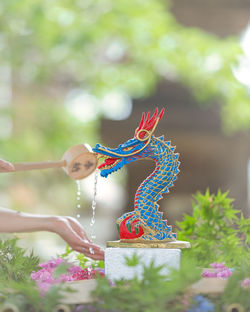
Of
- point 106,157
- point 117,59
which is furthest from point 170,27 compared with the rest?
point 106,157

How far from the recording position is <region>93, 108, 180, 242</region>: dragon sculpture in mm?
1684

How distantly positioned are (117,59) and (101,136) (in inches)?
57.0

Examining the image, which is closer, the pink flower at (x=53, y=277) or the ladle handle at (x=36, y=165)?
the pink flower at (x=53, y=277)

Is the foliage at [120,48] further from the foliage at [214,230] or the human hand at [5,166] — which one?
the human hand at [5,166]

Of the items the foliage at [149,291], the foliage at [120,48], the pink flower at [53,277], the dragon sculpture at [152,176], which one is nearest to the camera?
the foliage at [149,291]

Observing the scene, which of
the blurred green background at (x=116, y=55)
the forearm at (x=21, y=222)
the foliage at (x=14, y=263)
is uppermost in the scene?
the blurred green background at (x=116, y=55)

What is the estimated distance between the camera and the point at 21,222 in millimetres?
1848

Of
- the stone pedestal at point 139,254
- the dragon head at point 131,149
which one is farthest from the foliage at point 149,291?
the dragon head at point 131,149

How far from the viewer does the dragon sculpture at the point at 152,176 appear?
1684 millimetres

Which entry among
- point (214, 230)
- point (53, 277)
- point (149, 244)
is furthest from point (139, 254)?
point (214, 230)

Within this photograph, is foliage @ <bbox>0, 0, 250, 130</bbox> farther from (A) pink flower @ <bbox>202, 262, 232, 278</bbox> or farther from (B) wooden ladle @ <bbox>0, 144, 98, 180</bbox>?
(A) pink flower @ <bbox>202, 262, 232, 278</bbox>

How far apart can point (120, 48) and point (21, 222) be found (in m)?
4.09

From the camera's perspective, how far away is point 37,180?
27.1 ft

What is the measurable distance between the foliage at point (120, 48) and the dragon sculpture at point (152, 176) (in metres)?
3.55
